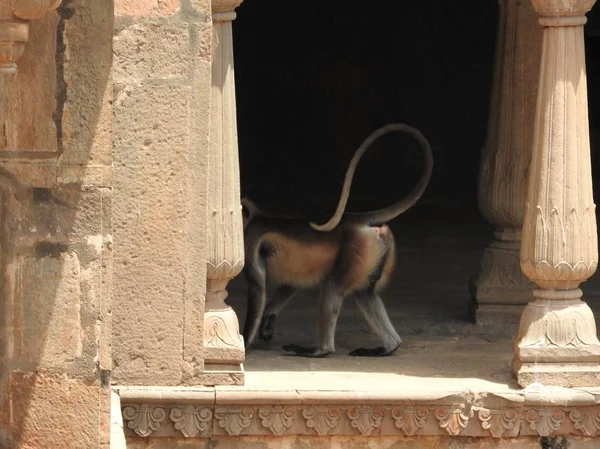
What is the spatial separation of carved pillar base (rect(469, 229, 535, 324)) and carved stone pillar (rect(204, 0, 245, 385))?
199 centimetres

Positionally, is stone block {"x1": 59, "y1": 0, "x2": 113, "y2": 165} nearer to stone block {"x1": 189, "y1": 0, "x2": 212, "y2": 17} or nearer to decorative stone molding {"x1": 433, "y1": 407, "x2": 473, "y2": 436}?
stone block {"x1": 189, "y1": 0, "x2": 212, "y2": 17}

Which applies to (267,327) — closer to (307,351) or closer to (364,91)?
(307,351)

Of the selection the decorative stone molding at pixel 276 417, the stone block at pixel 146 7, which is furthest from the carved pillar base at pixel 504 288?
the stone block at pixel 146 7

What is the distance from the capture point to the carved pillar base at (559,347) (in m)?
7.89

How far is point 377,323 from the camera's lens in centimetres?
864

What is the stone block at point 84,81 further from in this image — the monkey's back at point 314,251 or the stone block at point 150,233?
the monkey's back at point 314,251

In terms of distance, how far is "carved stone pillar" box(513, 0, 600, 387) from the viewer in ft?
25.3

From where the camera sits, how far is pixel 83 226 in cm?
452

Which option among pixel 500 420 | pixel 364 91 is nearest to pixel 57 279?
A: pixel 500 420

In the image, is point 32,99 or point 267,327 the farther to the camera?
point 267,327

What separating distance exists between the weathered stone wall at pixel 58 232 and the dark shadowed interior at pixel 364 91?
9851 millimetres

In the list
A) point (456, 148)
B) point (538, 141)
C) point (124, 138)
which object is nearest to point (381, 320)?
point (538, 141)

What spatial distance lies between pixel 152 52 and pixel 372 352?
7.22 feet

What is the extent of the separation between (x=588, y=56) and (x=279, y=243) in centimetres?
673
